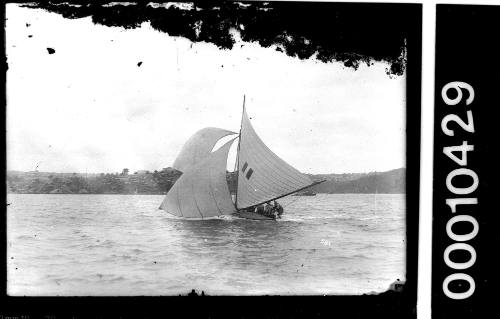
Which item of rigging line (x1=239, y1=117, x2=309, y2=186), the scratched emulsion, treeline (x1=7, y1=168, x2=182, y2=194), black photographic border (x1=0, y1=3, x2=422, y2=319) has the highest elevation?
Answer: the scratched emulsion

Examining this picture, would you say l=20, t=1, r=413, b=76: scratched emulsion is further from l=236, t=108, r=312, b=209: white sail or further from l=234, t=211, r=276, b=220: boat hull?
l=234, t=211, r=276, b=220: boat hull

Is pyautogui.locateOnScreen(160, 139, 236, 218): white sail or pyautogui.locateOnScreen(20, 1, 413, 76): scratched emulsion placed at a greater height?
pyautogui.locateOnScreen(20, 1, 413, 76): scratched emulsion

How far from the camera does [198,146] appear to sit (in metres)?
2.11

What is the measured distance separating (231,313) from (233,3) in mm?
1284

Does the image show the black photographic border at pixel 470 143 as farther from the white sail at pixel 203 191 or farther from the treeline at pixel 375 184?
the white sail at pixel 203 191

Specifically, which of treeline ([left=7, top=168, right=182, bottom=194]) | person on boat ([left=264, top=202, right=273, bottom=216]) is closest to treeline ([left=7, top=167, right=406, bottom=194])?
treeline ([left=7, top=168, right=182, bottom=194])

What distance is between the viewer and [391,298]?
2.13m

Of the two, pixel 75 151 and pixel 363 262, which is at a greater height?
pixel 75 151

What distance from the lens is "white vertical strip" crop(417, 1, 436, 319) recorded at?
2.10 m

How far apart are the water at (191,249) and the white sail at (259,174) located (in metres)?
0.08

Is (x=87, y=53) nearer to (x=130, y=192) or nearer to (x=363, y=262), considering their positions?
(x=130, y=192)

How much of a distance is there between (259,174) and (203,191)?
0.25 meters

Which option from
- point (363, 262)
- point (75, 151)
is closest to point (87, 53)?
point (75, 151)

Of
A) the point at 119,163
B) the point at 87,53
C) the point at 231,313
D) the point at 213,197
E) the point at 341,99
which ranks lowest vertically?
the point at 231,313
